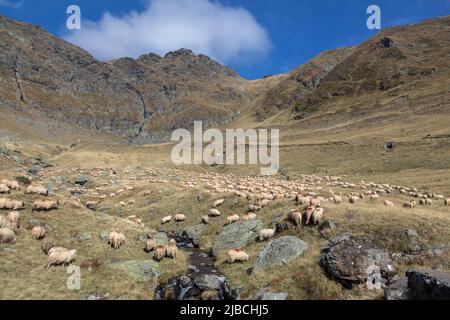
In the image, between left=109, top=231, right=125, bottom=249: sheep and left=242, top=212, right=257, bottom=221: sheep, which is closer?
left=109, top=231, right=125, bottom=249: sheep

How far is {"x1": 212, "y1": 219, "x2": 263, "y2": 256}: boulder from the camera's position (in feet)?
88.0

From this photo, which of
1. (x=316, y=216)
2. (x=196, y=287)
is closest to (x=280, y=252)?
(x=316, y=216)

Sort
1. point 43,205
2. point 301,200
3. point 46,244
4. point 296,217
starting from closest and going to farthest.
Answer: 1. point 46,244
2. point 296,217
3. point 43,205
4. point 301,200

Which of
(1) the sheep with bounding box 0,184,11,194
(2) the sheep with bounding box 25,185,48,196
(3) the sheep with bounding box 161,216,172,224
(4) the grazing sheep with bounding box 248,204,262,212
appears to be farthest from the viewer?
(3) the sheep with bounding box 161,216,172,224

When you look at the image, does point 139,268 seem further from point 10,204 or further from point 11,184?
point 11,184

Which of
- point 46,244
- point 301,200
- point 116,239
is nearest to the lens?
point 46,244

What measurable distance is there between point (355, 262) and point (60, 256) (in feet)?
55.8

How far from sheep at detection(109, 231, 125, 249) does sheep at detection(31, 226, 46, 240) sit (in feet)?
14.4

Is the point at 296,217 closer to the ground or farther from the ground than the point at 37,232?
farther from the ground

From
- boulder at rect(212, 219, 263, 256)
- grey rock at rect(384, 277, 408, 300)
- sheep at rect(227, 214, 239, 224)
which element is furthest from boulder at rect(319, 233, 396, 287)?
sheep at rect(227, 214, 239, 224)

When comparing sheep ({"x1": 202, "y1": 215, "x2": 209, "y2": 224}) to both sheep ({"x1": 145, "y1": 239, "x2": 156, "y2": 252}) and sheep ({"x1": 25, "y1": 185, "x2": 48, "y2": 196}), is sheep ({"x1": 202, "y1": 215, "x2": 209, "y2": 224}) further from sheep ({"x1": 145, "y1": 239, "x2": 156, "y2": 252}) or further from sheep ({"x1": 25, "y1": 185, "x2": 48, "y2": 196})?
sheep ({"x1": 25, "y1": 185, "x2": 48, "y2": 196})

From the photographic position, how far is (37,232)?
75.7ft

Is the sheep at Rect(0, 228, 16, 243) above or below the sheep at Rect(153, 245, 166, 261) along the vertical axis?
above

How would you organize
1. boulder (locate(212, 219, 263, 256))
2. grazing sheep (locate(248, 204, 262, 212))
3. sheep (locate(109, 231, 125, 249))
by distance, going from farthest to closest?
grazing sheep (locate(248, 204, 262, 212))
boulder (locate(212, 219, 263, 256))
sheep (locate(109, 231, 125, 249))
